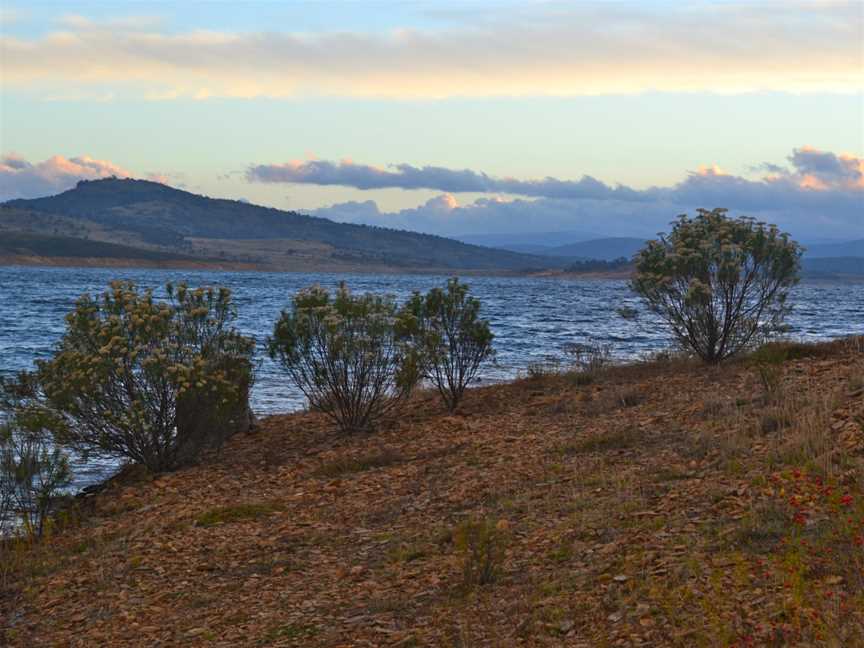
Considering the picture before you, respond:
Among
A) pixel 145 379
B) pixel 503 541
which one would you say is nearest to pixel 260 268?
pixel 145 379

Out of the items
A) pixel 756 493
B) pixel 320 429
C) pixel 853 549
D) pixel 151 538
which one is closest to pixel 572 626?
pixel 853 549

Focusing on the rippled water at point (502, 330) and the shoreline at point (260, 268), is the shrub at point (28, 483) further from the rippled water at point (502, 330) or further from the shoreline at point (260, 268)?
the shoreline at point (260, 268)

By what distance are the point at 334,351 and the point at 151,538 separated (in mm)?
4927

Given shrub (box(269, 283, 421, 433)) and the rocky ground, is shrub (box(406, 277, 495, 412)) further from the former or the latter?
the rocky ground

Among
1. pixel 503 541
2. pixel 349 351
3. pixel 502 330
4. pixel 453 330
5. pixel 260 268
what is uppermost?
pixel 453 330

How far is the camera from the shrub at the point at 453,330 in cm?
1611

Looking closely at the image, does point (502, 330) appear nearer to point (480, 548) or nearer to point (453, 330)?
point (453, 330)

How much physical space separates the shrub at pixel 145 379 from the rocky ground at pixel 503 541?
0.56 metres

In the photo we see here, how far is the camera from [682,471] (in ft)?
30.8

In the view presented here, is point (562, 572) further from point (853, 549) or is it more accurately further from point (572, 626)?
point (853, 549)

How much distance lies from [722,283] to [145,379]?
10.3m

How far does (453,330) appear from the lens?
16531mm

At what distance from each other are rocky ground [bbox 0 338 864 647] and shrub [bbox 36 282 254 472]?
0.56m

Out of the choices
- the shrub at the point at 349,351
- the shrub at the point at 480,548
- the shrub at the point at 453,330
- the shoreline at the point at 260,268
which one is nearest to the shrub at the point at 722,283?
the shrub at the point at 453,330
